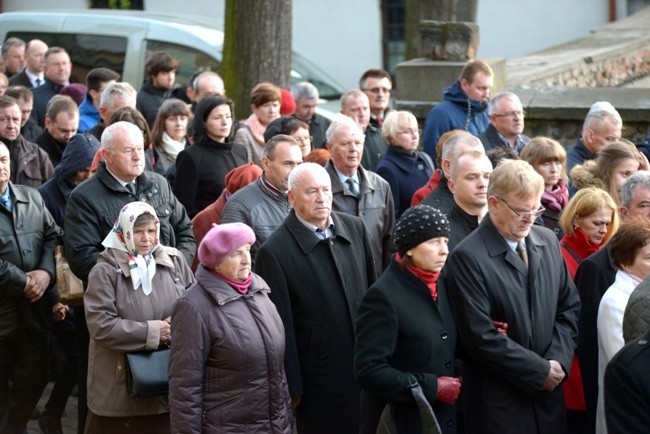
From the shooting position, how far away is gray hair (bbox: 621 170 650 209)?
6535 mm

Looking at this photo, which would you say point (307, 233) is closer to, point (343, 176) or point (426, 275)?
point (426, 275)

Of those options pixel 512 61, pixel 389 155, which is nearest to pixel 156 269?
pixel 389 155

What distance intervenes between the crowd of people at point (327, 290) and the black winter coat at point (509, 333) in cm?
1

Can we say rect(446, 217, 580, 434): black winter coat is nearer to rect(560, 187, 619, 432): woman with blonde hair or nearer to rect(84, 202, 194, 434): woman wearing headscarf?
rect(560, 187, 619, 432): woman with blonde hair

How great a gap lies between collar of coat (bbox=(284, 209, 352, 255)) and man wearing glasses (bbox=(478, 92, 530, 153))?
2.60 meters

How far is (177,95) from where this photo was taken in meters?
11.3

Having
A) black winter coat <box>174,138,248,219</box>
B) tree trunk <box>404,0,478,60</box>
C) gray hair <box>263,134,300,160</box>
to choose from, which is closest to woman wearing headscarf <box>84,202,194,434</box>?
gray hair <box>263,134,300,160</box>

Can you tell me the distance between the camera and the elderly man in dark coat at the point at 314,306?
624cm

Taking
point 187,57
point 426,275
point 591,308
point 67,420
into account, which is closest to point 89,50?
point 187,57

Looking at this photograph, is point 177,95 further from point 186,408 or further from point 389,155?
point 186,408

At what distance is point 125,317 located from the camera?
616cm

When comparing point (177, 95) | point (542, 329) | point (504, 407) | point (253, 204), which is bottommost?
point (504, 407)

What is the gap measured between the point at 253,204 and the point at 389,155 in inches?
73.9

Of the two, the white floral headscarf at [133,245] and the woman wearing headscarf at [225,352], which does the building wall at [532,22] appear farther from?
the woman wearing headscarf at [225,352]
